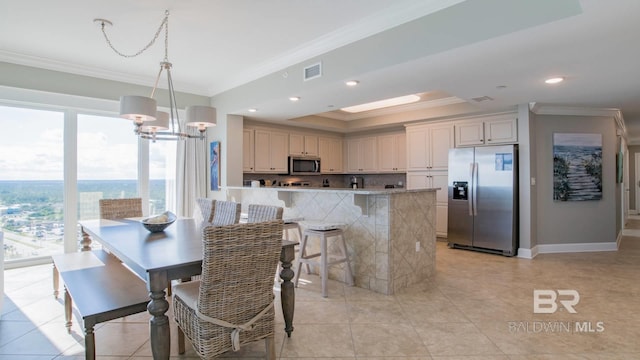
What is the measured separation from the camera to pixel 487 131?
5.42m

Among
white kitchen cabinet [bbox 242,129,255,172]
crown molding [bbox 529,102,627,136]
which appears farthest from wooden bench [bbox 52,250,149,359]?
crown molding [bbox 529,102,627,136]

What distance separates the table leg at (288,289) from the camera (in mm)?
2375

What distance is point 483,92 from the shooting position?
412 cm

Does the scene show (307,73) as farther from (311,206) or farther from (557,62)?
(557,62)

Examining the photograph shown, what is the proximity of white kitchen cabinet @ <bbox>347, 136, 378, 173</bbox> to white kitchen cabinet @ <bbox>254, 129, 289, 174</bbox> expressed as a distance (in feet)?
5.86

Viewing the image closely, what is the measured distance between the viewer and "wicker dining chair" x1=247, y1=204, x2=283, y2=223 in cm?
260

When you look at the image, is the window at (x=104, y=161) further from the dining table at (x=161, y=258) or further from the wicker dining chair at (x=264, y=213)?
the wicker dining chair at (x=264, y=213)

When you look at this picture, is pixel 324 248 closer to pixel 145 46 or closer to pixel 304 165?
pixel 145 46

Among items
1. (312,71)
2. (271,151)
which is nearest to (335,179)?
(271,151)

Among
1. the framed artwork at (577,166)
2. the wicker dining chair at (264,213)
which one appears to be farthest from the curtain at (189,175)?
the framed artwork at (577,166)

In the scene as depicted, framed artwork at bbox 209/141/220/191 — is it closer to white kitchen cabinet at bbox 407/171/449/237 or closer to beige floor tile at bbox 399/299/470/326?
white kitchen cabinet at bbox 407/171/449/237

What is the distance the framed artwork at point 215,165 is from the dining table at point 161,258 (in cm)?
225

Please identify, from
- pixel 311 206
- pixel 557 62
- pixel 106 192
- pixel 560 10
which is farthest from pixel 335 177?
pixel 560 10

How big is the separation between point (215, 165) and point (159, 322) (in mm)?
3956
